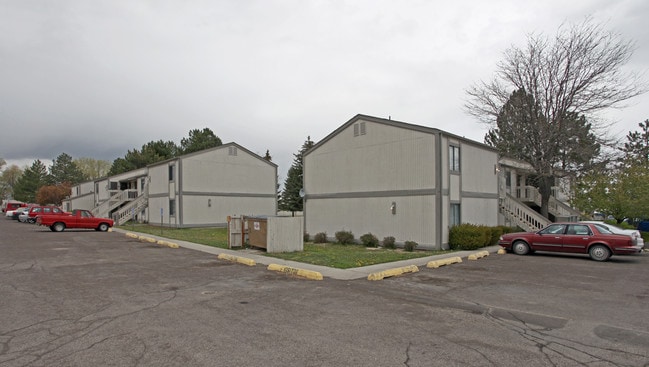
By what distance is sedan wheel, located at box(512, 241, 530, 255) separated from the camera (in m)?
17.7

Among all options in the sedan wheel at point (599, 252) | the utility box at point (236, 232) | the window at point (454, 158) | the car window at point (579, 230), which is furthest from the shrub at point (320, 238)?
the sedan wheel at point (599, 252)

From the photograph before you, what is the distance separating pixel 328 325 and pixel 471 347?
224 cm

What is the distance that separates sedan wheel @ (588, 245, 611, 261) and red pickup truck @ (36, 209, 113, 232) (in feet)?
104

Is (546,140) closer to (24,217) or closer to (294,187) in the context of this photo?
(294,187)

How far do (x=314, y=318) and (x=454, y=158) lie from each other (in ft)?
52.3

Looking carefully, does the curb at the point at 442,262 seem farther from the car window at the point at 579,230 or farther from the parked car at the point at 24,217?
the parked car at the point at 24,217

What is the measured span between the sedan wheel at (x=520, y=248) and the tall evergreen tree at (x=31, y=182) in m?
113

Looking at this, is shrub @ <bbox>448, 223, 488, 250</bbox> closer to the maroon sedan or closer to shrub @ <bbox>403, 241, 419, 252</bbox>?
the maroon sedan

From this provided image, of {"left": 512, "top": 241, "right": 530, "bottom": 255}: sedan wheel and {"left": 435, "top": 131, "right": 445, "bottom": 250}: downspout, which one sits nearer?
{"left": 512, "top": 241, "right": 530, "bottom": 255}: sedan wheel

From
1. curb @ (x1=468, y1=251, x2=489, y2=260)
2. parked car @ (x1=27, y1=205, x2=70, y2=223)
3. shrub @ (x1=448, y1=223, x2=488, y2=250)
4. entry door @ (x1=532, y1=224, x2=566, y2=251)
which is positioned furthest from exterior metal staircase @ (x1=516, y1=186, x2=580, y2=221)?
parked car @ (x1=27, y1=205, x2=70, y2=223)

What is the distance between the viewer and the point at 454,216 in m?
20.7

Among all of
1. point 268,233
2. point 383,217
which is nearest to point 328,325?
point 268,233

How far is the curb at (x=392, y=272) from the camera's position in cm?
1138

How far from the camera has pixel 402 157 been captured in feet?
68.4
